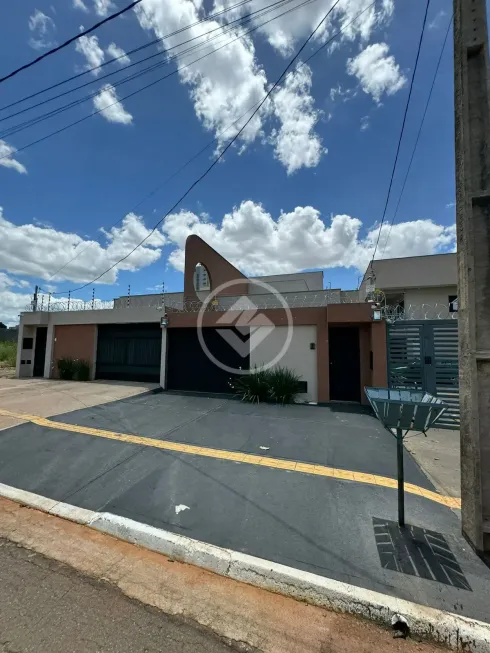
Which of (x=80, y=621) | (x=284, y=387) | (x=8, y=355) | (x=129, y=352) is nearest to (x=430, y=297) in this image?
(x=284, y=387)

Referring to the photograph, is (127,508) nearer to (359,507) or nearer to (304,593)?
(304,593)

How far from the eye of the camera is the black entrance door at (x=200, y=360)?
31.8 feet

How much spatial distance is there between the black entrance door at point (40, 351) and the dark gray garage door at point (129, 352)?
3716 mm

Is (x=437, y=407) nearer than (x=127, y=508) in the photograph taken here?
Yes

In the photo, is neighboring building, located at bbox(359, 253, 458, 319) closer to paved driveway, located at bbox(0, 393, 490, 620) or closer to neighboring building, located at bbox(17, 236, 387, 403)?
neighboring building, located at bbox(17, 236, 387, 403)

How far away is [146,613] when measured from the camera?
6.44 ft

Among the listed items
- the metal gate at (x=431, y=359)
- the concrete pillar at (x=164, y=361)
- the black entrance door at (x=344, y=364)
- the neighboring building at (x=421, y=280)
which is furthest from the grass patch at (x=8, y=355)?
the metal gate at (x=431, y=359)

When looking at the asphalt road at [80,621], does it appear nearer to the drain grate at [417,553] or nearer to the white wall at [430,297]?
the drain grate at [417,553]

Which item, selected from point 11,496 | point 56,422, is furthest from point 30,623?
point 56,422

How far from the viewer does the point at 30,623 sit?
1868 millimetres

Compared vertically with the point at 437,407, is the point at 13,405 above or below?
below

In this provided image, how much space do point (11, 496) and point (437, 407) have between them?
4.73 m

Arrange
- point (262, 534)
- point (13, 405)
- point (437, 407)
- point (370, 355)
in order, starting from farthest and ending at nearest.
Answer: point (370, 355) → point (13, 405) → point (262, 534) → point (437, 407)
